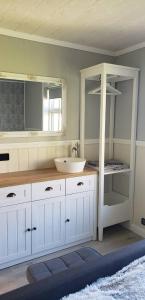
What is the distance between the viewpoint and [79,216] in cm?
278

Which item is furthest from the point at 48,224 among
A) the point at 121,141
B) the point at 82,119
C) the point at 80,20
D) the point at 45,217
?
the point at 80,20

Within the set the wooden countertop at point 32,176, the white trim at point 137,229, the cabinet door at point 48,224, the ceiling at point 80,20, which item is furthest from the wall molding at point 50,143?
the ceiling at point 80,20

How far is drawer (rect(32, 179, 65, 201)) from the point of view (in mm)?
2443

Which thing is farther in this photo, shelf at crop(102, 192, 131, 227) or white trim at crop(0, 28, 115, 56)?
shelf at crop(102, 192, 131, 227)

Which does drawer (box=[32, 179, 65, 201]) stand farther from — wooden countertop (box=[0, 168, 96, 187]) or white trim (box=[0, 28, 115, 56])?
white trim (box=[0, 28, 115, 56])

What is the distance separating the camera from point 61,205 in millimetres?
2619

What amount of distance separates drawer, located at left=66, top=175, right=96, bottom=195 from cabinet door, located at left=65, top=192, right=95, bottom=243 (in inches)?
2.1

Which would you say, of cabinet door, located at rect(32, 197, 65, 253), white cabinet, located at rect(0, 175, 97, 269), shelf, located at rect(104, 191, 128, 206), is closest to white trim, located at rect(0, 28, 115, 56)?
white cabinet, located at rect(0, 175, 97, 269)

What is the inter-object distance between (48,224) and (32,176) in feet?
1.70

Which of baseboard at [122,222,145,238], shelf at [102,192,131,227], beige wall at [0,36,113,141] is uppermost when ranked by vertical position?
beige wall at [0,36,113,141]

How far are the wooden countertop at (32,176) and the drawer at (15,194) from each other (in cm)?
4

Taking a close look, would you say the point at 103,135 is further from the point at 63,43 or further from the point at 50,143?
the point at 63,43

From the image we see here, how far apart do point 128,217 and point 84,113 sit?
1425mm

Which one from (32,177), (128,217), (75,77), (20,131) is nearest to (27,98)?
(20,131)
